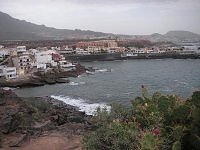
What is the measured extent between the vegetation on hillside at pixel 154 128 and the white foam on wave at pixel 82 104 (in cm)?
2223

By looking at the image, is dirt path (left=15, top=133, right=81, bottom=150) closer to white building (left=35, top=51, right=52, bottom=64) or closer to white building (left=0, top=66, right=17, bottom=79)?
white building (left=0, top=66, right=17, bottom=79)

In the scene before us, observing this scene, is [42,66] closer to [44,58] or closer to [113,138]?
[44,58]

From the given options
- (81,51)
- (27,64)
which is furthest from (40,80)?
(81,51)

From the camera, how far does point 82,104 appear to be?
152 ft

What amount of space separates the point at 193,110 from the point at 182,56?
108 metres

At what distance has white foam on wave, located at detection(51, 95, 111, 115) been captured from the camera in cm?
4111

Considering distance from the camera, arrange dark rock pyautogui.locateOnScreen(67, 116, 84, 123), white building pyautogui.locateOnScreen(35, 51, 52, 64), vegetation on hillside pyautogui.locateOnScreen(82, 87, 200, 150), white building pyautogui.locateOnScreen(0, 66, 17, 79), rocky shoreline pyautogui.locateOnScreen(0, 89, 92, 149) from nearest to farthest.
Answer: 1. vegetation on hillside pyautogui.locateOnScreen(82, 87, 200, 150)
2. rocky shoreline pyautogui.locateOnScreen(0, 89, 92, 149)
3. dark rock pyautogui.locateOnScreen(67, 116, 84, 123)
4. white building pyautogui.locateOnScreen(0, 66, 17, 79)
5. white building pyautogui.locateOnScreen(35, 51, 52, 64)

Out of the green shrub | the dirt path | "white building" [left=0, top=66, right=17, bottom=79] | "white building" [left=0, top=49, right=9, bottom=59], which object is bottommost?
"white building" [left=0, top=66, right=17, bottom=79]

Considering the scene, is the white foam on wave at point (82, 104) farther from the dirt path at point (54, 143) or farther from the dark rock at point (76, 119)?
the dirt path at point (54, 143)

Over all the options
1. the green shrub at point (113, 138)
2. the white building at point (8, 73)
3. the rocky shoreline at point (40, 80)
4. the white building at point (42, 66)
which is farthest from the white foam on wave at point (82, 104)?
the white building at point (42, 66)

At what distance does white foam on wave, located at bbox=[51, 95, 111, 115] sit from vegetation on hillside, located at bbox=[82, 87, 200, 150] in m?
22.2

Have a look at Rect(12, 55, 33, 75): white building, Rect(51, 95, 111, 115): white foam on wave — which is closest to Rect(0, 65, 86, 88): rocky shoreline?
Rect(12, 55, 33, 75): white building

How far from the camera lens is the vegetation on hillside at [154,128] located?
45.1ft

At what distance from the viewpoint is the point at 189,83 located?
62.8m
